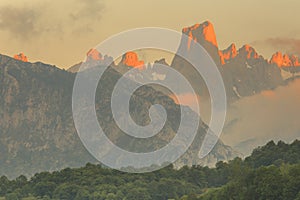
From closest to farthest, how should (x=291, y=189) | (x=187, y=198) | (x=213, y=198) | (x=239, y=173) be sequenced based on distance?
(x=291, y=189)
(x=239, y=173)
(x=213, y=198)
(x=187, y=198)

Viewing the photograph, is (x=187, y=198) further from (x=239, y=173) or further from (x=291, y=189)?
(x=291, y=189)

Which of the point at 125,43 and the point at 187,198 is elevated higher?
the point at 125,43

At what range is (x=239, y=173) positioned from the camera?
150 m

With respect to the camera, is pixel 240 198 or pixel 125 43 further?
pixel 125 43

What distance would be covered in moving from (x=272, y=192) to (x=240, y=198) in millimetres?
11443

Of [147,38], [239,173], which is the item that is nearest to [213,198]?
[239,173]

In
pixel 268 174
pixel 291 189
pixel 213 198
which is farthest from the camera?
pixel 213 198

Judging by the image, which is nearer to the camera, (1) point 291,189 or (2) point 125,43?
(1) point 291,189

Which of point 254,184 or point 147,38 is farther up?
point 147,38

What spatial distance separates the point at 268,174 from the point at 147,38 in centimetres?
6458

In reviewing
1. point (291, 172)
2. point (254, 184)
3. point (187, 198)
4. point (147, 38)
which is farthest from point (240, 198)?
point (147, 38)

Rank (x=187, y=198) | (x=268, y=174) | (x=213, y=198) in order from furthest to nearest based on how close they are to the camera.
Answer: (x=187, y=198), (x=213, y=198), (x=268, y=174)

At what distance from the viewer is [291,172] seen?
131750mm

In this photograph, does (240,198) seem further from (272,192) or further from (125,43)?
(125,43)
